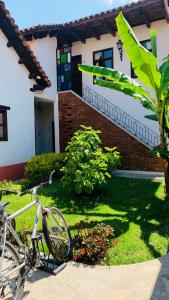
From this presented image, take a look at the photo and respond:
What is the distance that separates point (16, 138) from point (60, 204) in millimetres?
4830

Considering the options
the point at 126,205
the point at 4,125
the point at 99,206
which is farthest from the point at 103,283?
the point at 4,125

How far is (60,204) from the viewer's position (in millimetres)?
8406

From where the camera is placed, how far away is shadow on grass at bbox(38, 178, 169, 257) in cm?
664

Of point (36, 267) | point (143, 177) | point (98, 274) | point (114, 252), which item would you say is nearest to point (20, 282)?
point (36, 267)

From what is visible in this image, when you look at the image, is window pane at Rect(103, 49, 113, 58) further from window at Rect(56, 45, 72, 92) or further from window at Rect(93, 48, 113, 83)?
Result: window at Rect(56, 45, 72, 92)

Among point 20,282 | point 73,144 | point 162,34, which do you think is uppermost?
point 162,34

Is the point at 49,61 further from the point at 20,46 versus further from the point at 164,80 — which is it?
the point at 164,80

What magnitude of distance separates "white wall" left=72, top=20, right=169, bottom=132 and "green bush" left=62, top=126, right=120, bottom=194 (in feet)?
17.7

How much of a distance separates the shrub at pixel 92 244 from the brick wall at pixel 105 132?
238 inches

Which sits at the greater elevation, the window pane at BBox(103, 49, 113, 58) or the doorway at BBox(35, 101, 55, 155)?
the window pane at BBox(103, 49, 113, 58)

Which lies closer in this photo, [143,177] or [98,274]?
[98,274]

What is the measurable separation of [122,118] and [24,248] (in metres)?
10.7

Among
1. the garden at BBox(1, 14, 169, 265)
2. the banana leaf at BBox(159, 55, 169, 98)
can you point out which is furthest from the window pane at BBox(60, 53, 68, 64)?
the banana leaf at BBox(159, 55, 169, 98)

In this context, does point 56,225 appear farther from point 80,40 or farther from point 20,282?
point 80,40
